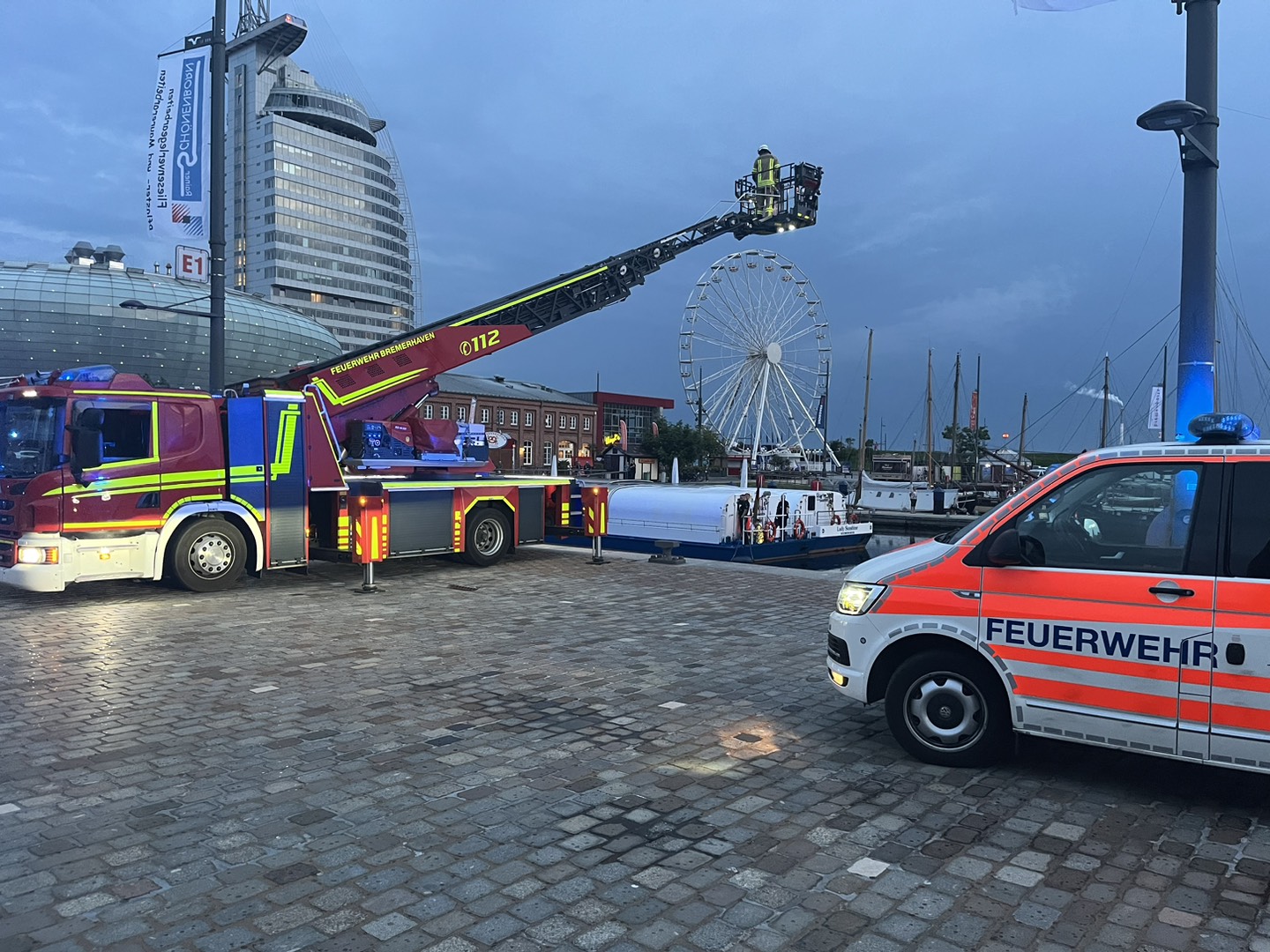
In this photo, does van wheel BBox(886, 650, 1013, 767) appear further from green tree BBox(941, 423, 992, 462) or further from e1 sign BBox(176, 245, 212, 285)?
green tree BBox(941, 423, 992, 462)

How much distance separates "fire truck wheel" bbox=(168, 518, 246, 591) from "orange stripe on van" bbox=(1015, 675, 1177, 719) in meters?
9.84

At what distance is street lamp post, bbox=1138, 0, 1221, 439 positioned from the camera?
31.8 feet

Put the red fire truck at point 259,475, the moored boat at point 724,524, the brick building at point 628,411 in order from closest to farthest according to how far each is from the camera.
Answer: the red fire truck at point 259,475
the moored boat at point 724,524
the brick building at point 628,411

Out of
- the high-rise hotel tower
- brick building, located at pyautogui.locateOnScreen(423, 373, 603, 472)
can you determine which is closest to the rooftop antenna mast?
the high-rise hotel tower

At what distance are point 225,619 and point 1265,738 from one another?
30.1 ft

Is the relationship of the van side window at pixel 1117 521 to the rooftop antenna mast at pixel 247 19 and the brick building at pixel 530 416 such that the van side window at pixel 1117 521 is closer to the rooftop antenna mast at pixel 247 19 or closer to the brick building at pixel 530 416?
the brick building at pixel 530 416

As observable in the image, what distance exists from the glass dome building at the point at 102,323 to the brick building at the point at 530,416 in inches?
662

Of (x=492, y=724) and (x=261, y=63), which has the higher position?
(x=261, y=63)

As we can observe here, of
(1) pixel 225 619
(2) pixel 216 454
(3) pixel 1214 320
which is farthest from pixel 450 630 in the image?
(3) pixel 1214 320

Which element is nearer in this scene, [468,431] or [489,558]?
[489,558]

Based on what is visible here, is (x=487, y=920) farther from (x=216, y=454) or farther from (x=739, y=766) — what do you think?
(x=216, y=454)

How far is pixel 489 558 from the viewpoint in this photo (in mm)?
14438

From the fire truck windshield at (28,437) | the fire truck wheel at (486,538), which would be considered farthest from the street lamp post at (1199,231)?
the fire truck windshield at (28,437)

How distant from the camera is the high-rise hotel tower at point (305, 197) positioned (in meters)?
131
